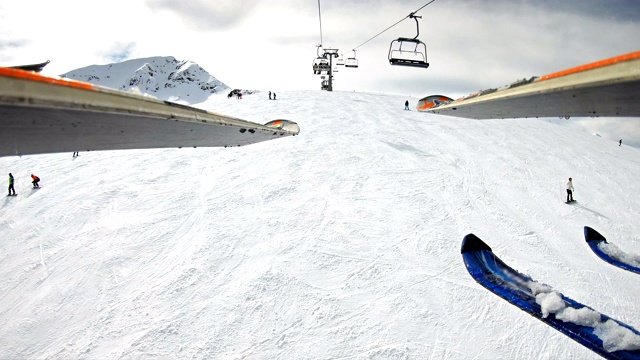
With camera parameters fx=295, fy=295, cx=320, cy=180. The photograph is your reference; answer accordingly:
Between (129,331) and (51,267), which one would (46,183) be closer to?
(51,267)

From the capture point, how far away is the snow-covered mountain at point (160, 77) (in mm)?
154188

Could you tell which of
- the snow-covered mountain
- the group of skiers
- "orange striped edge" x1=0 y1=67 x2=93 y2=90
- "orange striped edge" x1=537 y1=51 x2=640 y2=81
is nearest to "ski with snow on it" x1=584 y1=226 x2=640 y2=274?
"orange striped edge" x1=537 y1=51 x2=640 y2=81

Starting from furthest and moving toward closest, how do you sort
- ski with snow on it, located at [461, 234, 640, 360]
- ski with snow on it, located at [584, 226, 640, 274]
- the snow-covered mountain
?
the snow-covered mountain
ski with snow on it, located at [584, 226, 640, 274]
ski with snow on it, located at [461, 234, 640, 360]

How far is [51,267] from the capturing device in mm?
8523

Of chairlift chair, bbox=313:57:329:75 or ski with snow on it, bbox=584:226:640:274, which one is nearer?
ski with snow on it, bbox=584:226:640:274

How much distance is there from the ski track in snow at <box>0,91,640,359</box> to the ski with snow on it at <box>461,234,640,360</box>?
0.70 m

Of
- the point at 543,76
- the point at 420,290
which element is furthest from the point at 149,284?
the point at 543,76

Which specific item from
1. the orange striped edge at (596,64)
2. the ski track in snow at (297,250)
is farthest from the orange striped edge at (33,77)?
the ski track in snow at (297,250)

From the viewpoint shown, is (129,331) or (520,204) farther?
(520,204)

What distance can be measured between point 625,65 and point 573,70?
1.41 ft

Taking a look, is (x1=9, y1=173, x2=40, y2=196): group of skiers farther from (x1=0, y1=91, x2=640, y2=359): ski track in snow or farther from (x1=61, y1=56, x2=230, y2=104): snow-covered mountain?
(x1=61, y1=56, x2=230, y2=104): snow-covered mountain

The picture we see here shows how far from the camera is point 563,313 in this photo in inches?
218

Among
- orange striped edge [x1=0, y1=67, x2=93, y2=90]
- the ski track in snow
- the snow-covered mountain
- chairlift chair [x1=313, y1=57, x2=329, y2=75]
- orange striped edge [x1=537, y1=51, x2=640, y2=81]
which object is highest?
the snow-covered mountain

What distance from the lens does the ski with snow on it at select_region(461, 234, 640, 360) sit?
4926 millimetres
